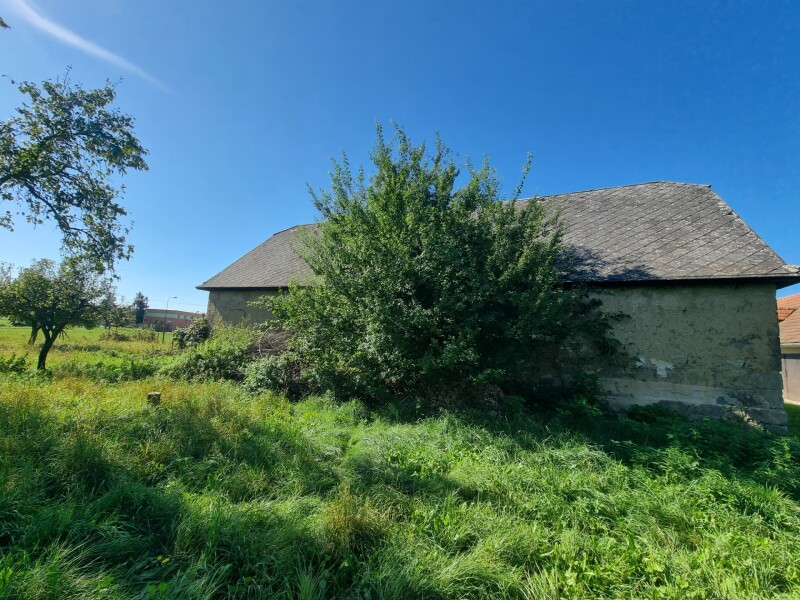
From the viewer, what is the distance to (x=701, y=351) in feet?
22.2

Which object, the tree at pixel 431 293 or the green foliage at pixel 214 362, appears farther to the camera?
the green foliage at pixel 214 362

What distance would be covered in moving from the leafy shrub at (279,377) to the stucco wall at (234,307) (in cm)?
486

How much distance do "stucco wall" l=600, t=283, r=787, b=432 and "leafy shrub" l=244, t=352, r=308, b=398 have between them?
7.16m

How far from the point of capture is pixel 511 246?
269 inches

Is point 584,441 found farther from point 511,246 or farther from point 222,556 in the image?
point 222,556

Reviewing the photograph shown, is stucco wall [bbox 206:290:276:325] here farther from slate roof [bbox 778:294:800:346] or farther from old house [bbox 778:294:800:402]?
old house [bbox 778:294:800:402]

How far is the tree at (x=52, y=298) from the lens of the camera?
35.4 ft

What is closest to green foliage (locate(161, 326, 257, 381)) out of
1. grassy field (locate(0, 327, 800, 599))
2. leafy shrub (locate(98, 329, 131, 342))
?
grassy field (locate(0, 327, 800, 599))

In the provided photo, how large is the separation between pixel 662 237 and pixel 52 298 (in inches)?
716

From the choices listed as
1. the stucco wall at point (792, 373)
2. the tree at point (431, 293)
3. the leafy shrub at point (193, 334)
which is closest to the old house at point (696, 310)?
the tree at point (431, 293)

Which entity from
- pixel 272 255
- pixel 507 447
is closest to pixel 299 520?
pixel 507 447

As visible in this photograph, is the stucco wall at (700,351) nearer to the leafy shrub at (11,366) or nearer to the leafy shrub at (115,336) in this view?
the leafy shrub at (11,366)

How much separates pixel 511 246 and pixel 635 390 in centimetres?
408

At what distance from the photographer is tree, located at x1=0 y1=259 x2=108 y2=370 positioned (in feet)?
35.4
